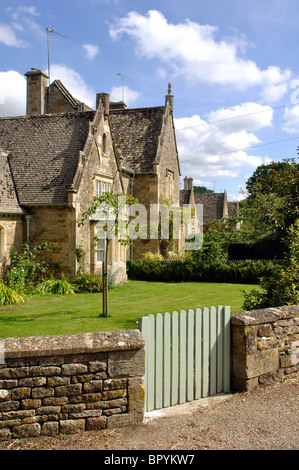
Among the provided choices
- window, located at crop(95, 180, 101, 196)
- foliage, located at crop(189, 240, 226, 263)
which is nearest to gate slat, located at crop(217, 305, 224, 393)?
window, located at crop(95, 180, 101, 196)

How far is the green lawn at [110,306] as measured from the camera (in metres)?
11.1

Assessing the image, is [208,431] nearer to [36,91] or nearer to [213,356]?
[213,356]

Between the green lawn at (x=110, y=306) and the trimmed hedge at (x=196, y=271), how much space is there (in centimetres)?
112

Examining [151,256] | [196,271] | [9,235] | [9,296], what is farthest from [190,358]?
[151,256]

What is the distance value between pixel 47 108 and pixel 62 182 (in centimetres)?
1191

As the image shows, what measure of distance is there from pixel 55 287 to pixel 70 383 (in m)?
12.8

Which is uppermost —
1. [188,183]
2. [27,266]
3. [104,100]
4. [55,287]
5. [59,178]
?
[188,183]

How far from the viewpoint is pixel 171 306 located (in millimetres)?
14445

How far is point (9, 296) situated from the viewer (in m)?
15.2

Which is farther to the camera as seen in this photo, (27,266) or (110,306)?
(27,266)

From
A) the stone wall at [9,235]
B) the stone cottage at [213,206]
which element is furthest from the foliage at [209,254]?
the stone cottage at [213,206]

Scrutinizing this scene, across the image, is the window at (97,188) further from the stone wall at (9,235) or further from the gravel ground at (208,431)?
the gravel ground at (208,431)
